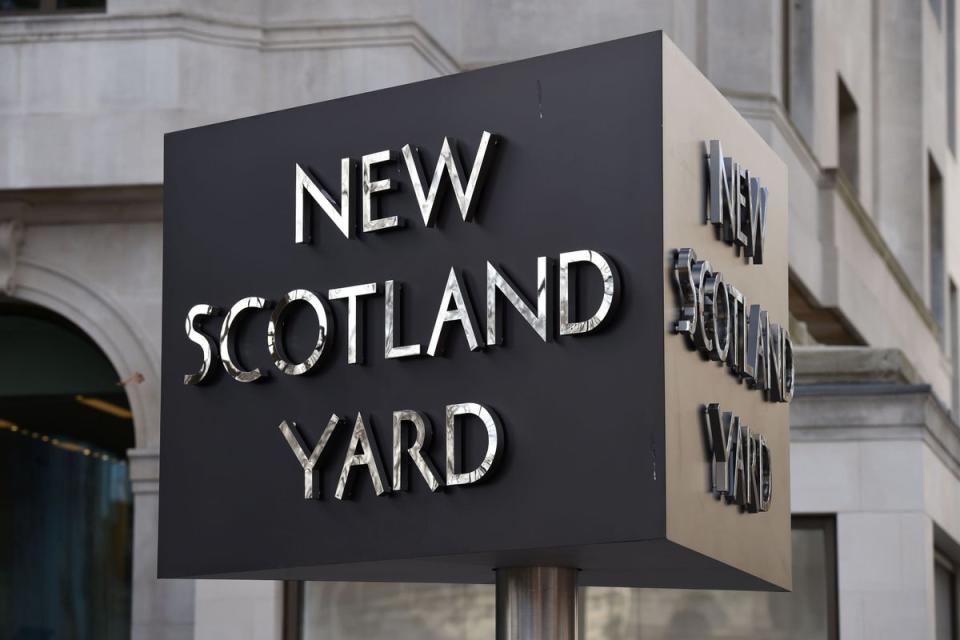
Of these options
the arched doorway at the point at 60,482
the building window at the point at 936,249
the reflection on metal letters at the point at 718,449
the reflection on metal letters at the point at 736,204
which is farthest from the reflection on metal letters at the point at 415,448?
the building window at the point at 936,249

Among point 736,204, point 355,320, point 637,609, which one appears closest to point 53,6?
point 637,609

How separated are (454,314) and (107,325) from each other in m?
12.3

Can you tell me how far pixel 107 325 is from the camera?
1975 centimetres

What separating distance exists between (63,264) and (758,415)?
1252cm

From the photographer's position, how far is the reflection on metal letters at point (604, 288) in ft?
25.0

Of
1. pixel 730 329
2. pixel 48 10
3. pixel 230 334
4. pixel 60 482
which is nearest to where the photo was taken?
pixel 730 329

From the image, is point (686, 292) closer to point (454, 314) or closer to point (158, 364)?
point (454, 314)

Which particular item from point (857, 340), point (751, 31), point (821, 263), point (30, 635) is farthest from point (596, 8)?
point (30, 635)

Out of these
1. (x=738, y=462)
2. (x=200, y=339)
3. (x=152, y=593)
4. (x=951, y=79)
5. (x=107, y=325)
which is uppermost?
(x=951, y=79)

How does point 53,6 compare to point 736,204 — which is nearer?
point 736,204

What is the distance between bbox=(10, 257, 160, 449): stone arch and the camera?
19469 millimetres

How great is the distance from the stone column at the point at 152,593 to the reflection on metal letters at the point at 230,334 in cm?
1050

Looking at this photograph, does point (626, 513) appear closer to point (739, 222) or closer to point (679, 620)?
point (739, 222)

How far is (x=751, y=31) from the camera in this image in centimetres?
2445
